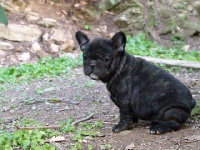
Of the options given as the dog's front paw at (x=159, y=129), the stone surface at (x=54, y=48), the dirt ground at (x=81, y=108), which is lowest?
the stone surface at (x=54, y=48)

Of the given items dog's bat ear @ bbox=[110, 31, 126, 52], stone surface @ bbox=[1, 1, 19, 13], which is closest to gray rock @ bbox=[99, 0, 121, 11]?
stone surface @ bbox=[1, 1, 19, 13]

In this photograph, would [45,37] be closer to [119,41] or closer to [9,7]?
[9,7]

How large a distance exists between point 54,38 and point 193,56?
13.6 ft

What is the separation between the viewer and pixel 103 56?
16.1ft

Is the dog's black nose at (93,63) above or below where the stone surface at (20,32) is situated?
above

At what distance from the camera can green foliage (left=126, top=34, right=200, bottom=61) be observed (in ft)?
37.8

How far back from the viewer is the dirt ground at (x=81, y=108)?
15.8 ft

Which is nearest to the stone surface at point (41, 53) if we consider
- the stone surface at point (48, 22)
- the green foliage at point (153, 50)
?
the stone surface at point (48, 22)

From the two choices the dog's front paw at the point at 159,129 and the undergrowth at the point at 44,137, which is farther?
the dog's front paw at the point at 159,129

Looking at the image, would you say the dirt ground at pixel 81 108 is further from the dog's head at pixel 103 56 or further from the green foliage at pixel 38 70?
the dog's head at pixel 103 56

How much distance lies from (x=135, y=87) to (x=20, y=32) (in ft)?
24.8

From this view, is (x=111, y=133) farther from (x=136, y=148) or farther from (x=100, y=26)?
(x=100, y=26)

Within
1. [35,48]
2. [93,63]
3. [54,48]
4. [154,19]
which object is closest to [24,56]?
[35,48]

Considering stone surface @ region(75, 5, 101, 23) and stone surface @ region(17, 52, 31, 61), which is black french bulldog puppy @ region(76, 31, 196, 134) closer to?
stone surface @ region(17, 52, 31, 61)
